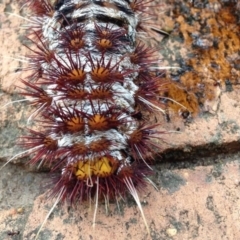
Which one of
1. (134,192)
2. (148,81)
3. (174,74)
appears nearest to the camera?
(134,192)

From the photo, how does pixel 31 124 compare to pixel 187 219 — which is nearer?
pixel 187 219

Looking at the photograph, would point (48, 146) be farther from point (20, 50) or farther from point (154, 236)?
point (20, 50)

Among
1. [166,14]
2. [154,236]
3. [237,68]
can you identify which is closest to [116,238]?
[154,236]

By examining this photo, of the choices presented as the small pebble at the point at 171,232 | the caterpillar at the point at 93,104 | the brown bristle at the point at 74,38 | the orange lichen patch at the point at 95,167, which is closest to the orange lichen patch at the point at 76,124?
the caterpillar at the point at 93,104

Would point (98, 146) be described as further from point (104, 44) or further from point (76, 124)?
point (104, 44)

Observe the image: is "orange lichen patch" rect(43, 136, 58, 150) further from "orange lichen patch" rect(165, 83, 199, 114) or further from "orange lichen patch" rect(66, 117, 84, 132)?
"orange lichen patch" rect(165, 83, 199, 114)

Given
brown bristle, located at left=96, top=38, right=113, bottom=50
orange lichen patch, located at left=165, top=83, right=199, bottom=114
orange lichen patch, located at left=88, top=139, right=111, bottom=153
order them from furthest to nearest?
orange lichen patch, located at left=165, top=83, right=199, bottom=114
brown bristle, located at left=96, top=38, right=113, bottom=50
orange lichen patch, located at left=88, top=139, right=111, bottom=153

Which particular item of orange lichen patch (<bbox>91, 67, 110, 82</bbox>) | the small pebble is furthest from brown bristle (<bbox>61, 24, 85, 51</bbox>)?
the small pebble
